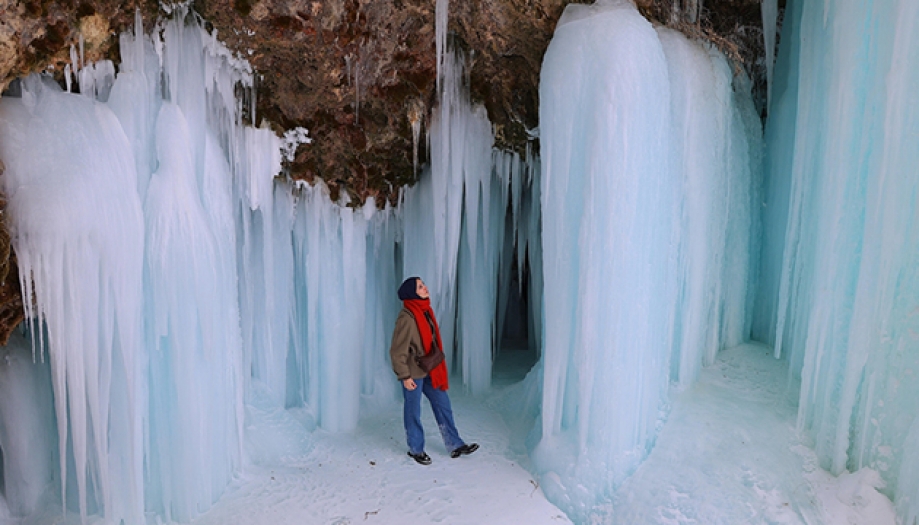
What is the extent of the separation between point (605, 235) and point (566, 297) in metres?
0.58

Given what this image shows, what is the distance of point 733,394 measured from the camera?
5277 mm

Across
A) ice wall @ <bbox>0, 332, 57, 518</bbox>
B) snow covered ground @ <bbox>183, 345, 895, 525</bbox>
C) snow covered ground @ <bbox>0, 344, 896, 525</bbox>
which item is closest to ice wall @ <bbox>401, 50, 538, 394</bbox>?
snow covered ground @ <bbox>0, 344, 896, 525</bbox>

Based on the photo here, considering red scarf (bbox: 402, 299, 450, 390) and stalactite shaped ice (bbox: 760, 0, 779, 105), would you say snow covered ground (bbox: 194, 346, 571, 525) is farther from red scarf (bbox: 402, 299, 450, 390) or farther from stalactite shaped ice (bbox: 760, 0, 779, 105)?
stalactite shaped ice (bbox: 760, 0, 779, 105)

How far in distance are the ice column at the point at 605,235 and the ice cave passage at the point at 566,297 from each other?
2 centimetres

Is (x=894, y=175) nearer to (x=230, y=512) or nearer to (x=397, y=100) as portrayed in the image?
(x=397, y=100)

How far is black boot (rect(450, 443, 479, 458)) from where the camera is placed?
17.7 ft

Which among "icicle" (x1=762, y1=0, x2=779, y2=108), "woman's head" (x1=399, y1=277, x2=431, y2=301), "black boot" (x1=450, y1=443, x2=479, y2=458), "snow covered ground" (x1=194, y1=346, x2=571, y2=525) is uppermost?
"icicle" (x1=762, y1=0, x2=779, y2=108)

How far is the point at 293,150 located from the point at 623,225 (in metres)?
2.99

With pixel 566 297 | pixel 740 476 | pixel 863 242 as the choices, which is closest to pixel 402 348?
pixel 566 297

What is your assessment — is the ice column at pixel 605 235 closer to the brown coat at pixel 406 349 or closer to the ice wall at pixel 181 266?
the brown coat at pixel 406 349

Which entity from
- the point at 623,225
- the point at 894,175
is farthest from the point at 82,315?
the point at 894,175

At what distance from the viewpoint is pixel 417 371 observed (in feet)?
17.3

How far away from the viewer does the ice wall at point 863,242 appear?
4.08 m

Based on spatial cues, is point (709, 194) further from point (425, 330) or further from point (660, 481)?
point (425, 330)
